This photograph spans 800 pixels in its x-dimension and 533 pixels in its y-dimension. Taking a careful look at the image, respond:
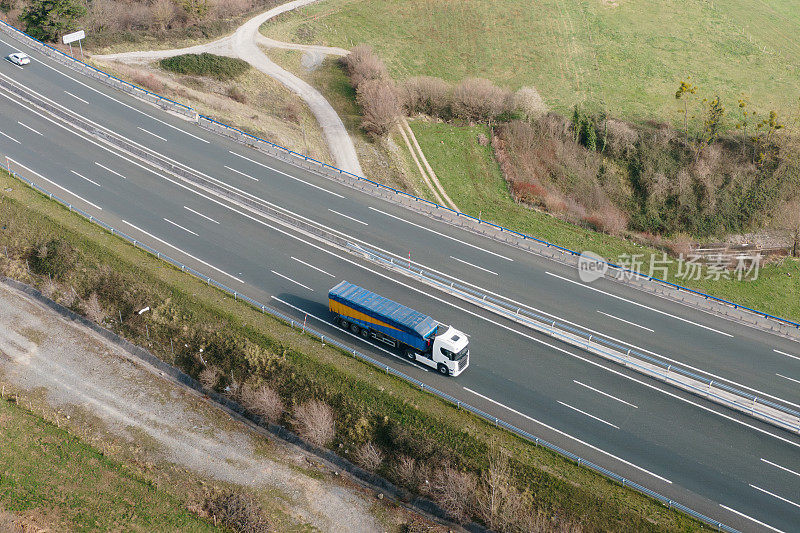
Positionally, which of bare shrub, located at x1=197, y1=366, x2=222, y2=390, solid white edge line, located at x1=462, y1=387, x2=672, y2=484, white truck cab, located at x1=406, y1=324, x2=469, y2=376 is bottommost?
bare shrub, located at x1=197, y1=366, x2=222, y2=390

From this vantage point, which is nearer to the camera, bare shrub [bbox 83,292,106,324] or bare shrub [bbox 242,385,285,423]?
bare shrub [bbox 242,385,285,423]

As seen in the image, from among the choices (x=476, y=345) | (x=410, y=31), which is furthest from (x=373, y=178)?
(x=410, y=31)

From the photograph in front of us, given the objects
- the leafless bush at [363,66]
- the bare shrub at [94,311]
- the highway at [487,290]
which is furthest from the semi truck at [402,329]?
the leafless bush at [363,66]

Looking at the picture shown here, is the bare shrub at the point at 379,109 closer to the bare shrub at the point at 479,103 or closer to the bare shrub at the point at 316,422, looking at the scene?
the bare shrub at the point at 479,103

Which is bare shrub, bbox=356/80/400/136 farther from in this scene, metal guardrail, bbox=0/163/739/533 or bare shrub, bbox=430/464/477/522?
bare shrub, bbox=430/464/477/522

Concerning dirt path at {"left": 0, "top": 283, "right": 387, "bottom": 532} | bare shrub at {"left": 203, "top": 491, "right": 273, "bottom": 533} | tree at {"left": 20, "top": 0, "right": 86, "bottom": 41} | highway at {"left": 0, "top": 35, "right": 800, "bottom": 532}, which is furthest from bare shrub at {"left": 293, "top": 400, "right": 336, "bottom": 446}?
tree at {"left": 20, "top": 0, "right": 86, "bottom": 41}

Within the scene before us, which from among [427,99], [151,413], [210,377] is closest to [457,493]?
[210,377]
